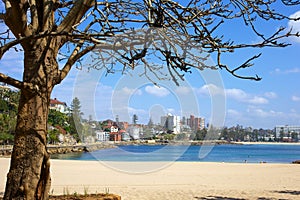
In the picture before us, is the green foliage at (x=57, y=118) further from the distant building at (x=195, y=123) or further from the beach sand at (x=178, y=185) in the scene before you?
the distant building at (x=195, y=123)

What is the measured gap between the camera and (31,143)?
4.29m

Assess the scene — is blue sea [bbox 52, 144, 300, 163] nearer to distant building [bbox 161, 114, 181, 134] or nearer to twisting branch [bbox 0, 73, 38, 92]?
distant building [bbox 161, 114, 181, 134]

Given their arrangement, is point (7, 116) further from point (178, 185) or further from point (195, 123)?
point (195, 123)

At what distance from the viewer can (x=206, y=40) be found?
497cm

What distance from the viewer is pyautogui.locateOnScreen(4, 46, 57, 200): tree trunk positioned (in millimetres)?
4285

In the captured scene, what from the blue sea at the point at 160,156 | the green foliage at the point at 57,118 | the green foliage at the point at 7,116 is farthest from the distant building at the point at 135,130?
the green foliage at the point at 57,118

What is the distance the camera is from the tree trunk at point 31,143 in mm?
4285

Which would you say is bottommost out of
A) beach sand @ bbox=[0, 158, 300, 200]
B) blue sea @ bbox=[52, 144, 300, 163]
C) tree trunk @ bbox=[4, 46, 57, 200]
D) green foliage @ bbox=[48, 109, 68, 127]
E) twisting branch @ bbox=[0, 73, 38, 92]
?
blue sea @ bbox=[52, 144, 300, 163]

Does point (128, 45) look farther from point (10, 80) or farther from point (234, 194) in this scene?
point (234, 194)

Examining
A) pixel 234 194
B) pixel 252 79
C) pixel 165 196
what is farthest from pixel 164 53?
pixel 234 194

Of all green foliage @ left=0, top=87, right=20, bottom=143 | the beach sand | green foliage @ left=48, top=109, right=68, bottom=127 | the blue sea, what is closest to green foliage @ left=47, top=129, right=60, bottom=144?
green foliage @ left=48, top=109, right=68, bottom=127

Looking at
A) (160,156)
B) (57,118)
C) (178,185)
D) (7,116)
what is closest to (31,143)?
(178,185)

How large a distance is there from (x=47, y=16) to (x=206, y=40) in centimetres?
217

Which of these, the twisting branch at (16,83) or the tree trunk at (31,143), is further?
the tree trunk at (31,143)
